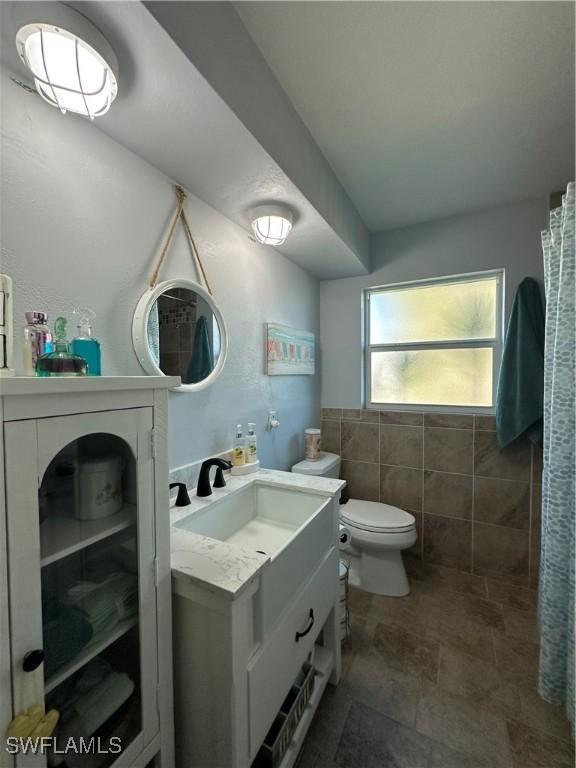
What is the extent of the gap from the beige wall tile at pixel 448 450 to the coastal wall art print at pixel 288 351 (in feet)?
3.26

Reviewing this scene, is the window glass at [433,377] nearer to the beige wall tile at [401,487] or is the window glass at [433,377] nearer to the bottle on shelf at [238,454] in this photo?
the beige wall tile at [401,487]

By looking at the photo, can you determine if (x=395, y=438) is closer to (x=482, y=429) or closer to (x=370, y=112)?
(x=482, y=429)

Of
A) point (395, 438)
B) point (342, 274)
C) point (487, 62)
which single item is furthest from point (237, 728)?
point (342, 274)

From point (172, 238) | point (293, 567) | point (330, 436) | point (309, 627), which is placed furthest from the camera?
point (330, 436)

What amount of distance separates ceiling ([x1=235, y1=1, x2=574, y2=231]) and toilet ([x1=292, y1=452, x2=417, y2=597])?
6.10 feet

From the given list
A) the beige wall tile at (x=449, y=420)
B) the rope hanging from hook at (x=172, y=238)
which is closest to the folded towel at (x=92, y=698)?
the rope hanging from hook at (x=172, y=238)

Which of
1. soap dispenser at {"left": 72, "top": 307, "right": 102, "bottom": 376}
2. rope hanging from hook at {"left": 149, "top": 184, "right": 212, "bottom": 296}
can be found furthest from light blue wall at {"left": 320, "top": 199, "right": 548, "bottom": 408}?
soap dispenser at {"left": 72, "top": 307, "right": 102, "bottom": 376}

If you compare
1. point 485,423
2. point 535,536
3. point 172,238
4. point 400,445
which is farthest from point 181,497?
point 535,536

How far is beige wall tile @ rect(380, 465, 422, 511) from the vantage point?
2197 millimetres

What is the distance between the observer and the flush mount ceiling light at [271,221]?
1373 millimetres

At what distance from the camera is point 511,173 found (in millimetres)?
1644

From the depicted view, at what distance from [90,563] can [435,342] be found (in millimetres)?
2285

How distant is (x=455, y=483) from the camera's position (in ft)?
6.87

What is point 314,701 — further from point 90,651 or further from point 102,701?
point 90,651
